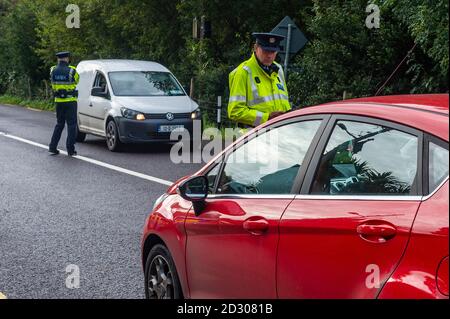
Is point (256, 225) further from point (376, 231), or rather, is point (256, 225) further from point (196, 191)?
point (376, 231)

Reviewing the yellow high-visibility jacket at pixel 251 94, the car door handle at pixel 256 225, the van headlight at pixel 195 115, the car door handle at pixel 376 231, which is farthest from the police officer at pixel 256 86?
the van headlight at pixel 195 115

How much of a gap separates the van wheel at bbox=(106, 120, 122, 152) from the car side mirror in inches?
439

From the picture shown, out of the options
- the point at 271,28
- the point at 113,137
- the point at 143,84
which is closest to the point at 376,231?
the point at 113,137

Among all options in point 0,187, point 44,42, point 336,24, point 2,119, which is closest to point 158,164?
point 0,187

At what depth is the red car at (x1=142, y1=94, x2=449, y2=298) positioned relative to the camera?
121 inches

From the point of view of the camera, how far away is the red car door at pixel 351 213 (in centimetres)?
318

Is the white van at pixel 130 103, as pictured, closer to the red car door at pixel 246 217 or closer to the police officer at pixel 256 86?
the police officer at pixel 256 86

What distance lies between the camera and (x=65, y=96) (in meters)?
14.9

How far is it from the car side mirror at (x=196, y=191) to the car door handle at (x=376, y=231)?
4.35ft

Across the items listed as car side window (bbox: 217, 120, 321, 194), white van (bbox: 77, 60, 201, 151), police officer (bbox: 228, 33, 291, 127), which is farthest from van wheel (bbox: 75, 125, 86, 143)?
car side window (bbox: 217, 120, 321, 194)

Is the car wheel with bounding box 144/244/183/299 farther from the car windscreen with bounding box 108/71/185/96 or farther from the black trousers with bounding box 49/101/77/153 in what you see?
the car windscreen with bounding box 108/71/185/96

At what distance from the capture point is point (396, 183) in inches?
132
